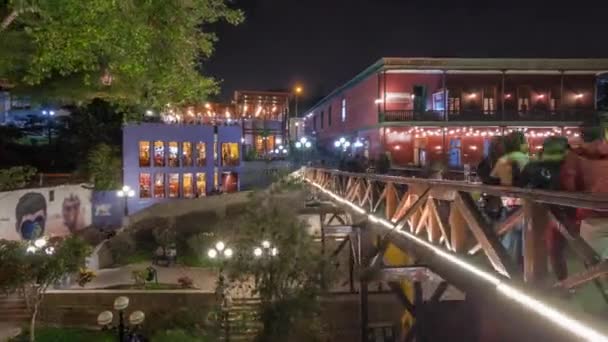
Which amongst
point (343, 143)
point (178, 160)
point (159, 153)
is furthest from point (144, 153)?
point (343, 143)

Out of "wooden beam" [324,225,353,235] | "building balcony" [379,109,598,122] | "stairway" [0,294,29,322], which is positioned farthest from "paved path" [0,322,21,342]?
"building balcony" [379,109,598,122]

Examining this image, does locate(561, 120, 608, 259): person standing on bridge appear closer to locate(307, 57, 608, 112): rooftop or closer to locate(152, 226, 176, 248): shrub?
locate(307, 57, 608, 112): rooftop

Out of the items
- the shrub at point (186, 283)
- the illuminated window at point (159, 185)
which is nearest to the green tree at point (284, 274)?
the shrub at point (186, 283)

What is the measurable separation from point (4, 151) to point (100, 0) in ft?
84.9

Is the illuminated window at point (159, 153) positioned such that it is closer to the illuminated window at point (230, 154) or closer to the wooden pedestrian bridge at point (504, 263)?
the illuminated window at point (230, 154)

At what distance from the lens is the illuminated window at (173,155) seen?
35.4m

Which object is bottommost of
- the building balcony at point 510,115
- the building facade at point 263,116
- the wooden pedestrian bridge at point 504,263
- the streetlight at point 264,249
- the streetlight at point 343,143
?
the streetlight at point 264,249

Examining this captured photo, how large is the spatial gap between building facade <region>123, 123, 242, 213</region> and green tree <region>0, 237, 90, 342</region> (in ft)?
63.9

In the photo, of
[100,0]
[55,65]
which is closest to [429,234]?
[100,0]

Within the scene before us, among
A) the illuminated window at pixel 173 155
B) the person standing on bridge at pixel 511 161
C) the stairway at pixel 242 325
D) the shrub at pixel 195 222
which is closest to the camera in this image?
the person standing on bridge at pixel 511 161

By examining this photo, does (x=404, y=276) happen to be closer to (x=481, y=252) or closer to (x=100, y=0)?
(x=481, y=252)

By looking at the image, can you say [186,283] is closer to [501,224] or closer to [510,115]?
[501,224]

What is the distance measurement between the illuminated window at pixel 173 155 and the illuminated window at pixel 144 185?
1811mm

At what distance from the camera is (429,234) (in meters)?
6.04
